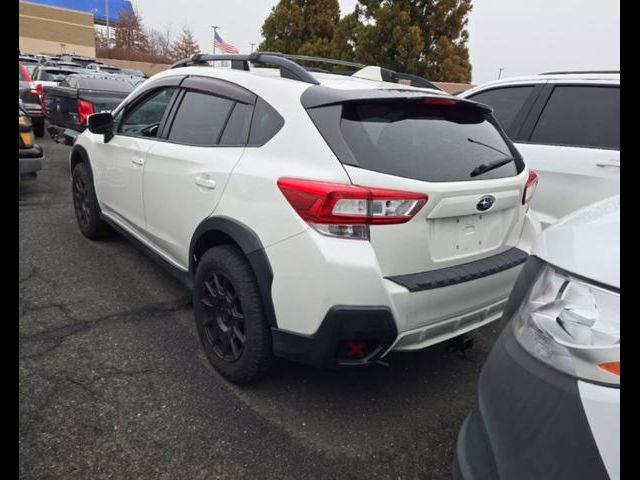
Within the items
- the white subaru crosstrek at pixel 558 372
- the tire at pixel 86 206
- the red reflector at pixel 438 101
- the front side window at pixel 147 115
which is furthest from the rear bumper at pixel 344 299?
the tire at pixel 86 206

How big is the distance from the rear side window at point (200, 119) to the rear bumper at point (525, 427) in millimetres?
1991

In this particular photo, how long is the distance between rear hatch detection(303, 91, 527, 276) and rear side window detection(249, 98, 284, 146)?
23 cm

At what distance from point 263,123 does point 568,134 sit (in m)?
2.70

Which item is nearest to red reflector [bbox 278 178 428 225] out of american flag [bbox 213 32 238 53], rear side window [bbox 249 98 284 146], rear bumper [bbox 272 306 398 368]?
rear bumper [bbox 272 306 398 368]

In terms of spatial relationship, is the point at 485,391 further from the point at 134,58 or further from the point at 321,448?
the point at 134,58

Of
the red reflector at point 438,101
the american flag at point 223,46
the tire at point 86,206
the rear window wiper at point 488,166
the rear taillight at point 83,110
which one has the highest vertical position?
the american flag at point 223,46

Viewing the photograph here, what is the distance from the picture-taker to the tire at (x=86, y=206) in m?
4.25

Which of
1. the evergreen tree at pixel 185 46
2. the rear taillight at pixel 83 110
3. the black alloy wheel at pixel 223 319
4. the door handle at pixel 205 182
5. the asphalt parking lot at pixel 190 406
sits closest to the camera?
the asphalt parking lot at pixel 190 406

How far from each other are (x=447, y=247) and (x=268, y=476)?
128 centimetres

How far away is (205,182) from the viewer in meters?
2.57

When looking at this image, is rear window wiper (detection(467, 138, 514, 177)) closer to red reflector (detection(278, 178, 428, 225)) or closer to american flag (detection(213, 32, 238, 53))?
red reflector (detection(278, 178, 428, 225))

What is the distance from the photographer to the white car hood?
117cm

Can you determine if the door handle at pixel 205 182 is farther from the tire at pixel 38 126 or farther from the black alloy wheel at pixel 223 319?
the tire at pixel 38 126

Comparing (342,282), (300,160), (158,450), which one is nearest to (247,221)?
(300,160)
